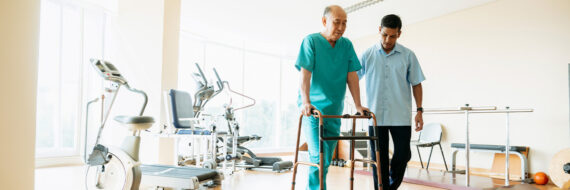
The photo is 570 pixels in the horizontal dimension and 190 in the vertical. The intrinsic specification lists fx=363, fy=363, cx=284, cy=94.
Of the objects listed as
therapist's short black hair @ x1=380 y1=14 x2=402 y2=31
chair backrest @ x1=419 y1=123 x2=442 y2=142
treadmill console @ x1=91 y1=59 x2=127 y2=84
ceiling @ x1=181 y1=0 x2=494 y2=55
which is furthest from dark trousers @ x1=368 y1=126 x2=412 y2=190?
chair backrest @ x1=419 y1=123 x2=442 y2=142

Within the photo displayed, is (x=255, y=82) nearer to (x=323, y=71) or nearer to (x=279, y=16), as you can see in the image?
(x=279, y=16)

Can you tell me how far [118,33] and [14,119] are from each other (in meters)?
Result: 3.28

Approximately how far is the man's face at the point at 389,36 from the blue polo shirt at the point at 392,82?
7cm

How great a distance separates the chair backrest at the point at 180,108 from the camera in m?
4.36

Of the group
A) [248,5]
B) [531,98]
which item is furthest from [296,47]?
[531,98]

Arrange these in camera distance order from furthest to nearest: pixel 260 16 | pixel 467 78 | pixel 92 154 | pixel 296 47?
1. pixel 296 47
2. pixel 260 16
3. pixel 467 78
4. pixel 92 154

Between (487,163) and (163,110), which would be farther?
(487,163)

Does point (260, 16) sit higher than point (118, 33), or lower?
higher

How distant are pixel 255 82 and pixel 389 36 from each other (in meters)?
6.34

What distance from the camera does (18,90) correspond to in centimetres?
208

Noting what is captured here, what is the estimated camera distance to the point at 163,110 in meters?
4.83

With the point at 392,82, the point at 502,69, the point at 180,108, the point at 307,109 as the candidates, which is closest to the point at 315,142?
the point at 307,109

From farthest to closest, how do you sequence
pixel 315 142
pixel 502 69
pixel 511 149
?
pixel 502 69, pixel 511 149, pixel 315 142

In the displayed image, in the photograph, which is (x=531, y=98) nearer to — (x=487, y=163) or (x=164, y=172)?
(x=487, y=163)
